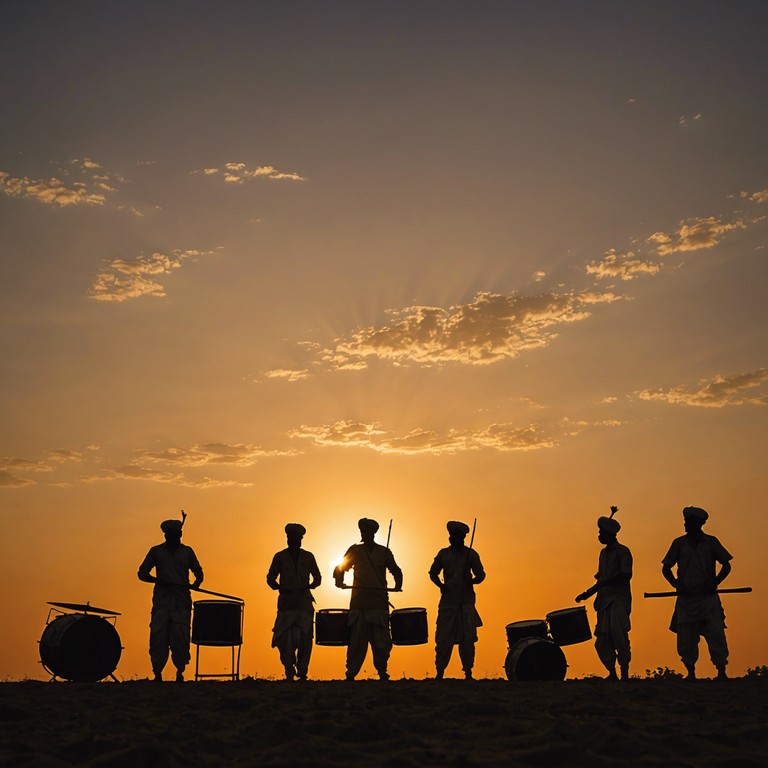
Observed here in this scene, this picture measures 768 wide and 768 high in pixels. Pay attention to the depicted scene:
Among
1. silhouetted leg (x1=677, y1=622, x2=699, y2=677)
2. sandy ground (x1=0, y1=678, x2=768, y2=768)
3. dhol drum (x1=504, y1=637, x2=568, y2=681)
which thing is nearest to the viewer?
sandy ground (x1=0, y1=678, x2=768, y2=768)

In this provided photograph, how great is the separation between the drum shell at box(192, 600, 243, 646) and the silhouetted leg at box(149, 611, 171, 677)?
56 centimetres

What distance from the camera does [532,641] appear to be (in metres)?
14.1

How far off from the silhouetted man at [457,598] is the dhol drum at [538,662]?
3.76ft

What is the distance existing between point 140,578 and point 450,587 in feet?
15.2

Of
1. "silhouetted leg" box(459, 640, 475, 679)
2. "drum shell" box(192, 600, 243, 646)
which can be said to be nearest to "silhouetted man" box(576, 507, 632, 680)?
"silhouetted leg" box(459, 640, 475, 679)

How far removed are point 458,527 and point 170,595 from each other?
445cm

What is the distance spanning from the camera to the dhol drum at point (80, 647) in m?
15.1

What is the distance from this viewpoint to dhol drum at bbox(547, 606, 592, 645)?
1432 cm

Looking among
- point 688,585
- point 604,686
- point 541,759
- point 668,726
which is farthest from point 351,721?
point 688,585

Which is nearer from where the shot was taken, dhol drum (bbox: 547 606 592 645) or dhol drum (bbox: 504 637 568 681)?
dhol drum (bbox: 504 637 568 681)

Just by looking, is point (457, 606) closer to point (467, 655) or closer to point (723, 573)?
point (467, 655)

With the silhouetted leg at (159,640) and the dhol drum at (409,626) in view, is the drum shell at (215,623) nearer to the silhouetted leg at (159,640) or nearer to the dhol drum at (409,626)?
the silhouetted leg at (159,640)

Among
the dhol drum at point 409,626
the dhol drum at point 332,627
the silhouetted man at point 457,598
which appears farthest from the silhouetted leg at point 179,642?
the silhouetted man at point 457,598

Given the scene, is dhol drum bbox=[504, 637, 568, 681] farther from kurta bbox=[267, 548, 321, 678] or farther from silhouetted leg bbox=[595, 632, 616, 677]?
kurta bbox=[267, 548, 321, 678]
